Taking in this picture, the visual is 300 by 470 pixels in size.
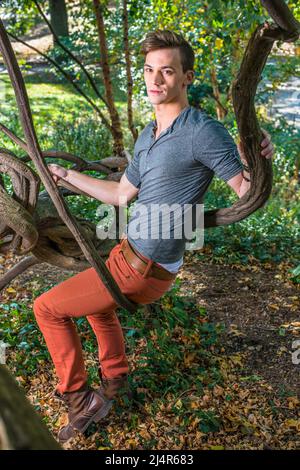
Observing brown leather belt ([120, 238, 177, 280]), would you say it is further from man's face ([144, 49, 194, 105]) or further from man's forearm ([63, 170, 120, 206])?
man's face ([144, 49, 194, 105])

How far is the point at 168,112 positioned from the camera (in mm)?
2303

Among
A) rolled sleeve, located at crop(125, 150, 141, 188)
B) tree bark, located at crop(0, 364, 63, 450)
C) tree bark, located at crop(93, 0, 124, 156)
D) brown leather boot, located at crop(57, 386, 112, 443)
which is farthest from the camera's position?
tree bark, located at crop(93, 0, 124, 156)

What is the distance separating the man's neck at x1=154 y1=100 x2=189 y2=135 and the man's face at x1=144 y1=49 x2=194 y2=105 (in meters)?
0.02

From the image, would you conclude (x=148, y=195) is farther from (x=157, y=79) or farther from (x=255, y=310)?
(x=255, y=310)

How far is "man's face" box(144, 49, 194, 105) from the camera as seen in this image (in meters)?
2.25

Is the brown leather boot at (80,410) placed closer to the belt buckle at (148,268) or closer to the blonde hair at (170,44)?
the belt buckle at (148,268)

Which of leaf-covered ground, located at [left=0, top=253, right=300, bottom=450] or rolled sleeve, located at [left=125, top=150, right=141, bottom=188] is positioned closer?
rolled sleeve, located at [left=125, top=150, right=141, bottom=188]

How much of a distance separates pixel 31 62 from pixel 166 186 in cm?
1117

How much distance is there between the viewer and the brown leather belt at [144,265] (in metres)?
2.37

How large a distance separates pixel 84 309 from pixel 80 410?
0.57 meters

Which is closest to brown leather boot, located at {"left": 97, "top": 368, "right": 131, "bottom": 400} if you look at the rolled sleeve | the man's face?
the rolled sleeve

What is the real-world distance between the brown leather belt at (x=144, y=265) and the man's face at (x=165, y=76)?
0.63 metres

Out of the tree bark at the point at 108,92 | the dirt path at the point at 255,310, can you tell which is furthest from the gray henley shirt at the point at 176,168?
the tree bark at the point at 108,92

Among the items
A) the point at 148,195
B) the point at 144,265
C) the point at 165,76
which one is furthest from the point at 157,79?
the point at 144,265
